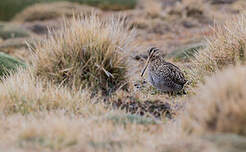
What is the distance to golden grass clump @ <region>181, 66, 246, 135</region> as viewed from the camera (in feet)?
15.7

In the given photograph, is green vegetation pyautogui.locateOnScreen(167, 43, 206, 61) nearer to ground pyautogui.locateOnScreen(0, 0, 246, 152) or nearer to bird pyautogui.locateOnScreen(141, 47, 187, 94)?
ground pyautogui.locateOnScreen(0, 0, 246, 152)

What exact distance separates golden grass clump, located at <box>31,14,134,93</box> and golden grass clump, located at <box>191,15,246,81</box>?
149 cm

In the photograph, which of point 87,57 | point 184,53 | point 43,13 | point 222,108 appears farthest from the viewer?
point 43,13

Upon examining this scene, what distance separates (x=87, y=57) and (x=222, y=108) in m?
3.48

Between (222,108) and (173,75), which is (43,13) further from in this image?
(222,108)

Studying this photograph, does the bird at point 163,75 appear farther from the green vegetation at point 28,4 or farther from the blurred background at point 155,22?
the green vegetation at point 28,4

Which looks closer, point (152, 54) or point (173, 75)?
point (173, 75)

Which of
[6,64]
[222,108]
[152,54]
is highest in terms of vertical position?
[222,108]

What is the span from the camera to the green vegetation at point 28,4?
32344 millimetres

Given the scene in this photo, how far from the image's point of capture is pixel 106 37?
785 cm

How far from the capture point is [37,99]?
674cm

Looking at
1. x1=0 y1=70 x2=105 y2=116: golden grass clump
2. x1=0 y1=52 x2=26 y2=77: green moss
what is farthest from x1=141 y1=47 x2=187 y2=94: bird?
x1=0 y1=52 x2=26 y2=77: green moss

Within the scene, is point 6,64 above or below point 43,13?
above

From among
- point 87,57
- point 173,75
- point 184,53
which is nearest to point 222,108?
point 173,75
